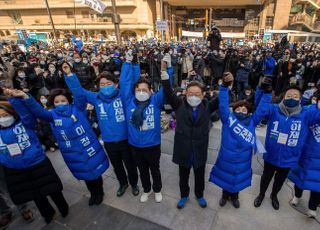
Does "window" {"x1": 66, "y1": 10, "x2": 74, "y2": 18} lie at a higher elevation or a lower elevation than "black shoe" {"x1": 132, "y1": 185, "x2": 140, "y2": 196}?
higher

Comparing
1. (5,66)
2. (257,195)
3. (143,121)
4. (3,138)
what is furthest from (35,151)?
(5,66)

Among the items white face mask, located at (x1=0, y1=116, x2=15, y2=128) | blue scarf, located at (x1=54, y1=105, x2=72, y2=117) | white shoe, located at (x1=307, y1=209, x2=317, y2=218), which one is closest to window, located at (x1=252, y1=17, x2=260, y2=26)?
white shoe, located at (x1=307, y1=209, x2=317, y2=218)

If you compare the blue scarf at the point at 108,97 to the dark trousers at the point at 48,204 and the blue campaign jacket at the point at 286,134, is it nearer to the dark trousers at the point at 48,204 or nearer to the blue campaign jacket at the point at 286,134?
the dark trousers at the point at 48,204

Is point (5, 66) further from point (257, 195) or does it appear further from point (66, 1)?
point (66, 1)

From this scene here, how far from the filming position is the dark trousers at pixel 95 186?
3025mm

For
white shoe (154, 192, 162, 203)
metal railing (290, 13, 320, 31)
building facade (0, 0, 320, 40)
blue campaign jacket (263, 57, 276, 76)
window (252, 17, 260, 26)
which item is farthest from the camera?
window (252, 17, 260, 26)

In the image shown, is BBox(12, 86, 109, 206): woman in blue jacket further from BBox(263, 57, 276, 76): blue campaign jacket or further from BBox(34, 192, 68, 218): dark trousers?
BBox(263, 57, 276, 76): blue campaign jacket

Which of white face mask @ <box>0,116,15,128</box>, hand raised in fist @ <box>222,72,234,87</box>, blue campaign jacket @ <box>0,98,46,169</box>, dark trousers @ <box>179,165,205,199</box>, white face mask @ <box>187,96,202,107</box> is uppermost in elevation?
hand raised in fist @ <box>222,72,234,87</box>

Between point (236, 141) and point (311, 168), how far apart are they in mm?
1026

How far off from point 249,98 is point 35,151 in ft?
18.6

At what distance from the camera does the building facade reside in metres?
37.0

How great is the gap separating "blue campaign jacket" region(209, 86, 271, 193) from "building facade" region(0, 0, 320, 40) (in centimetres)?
3683

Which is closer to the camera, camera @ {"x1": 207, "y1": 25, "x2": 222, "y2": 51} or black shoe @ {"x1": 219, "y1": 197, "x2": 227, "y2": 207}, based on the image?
black shoe @ {"x1": 219, "y1": 197, "x2": 227, "y2": 207}

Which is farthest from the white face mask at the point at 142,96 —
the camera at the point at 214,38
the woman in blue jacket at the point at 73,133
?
the camera at the point at 214,38
